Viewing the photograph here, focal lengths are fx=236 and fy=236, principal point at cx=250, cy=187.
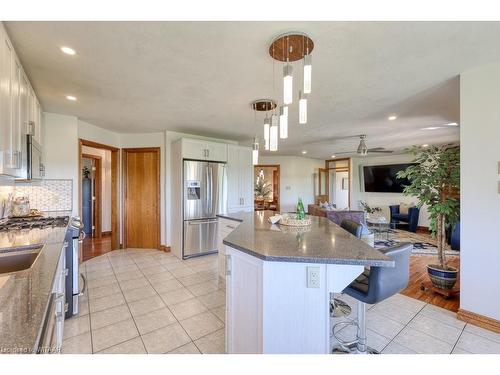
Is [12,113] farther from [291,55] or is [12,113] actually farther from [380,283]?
[380,283]

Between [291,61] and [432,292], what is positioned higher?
[291,61]

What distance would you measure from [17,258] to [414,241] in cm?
670

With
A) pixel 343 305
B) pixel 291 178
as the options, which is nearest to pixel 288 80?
pixel 343 305

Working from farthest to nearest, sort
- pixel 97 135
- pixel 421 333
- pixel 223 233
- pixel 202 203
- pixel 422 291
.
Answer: pixel 202 203, pixel 97 135, pixel 223 233, pixel 422 291, pixel 421 333

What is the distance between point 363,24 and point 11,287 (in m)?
2.41

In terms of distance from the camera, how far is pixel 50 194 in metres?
3.45

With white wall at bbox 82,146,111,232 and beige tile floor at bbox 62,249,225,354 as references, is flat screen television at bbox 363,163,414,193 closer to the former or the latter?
beige tile floor at bbox 62,249,225,354

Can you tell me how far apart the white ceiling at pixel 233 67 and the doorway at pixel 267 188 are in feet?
17.2

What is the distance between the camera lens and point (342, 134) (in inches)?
195

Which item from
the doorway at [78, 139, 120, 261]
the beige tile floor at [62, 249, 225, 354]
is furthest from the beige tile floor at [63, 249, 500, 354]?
the doorway at [78, 139, 120, 261]

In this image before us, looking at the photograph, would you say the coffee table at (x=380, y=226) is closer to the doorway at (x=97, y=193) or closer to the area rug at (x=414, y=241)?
the area rug at (x=414, y=241)

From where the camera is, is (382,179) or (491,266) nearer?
(491,266)
